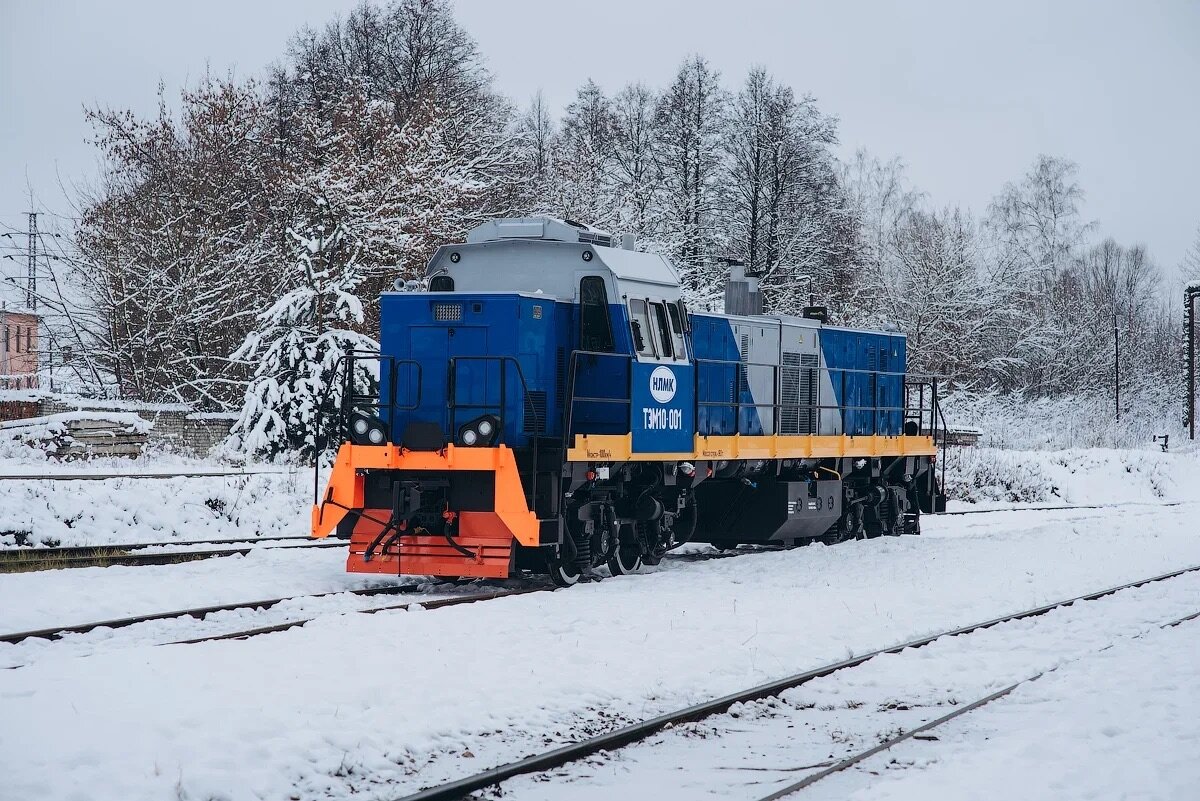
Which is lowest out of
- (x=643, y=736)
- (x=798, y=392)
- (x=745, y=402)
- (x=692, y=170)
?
(x=643, y=736)

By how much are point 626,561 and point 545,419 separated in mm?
1984

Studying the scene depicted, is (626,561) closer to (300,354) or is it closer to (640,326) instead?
(640,326)

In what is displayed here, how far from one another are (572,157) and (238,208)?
11.3 m

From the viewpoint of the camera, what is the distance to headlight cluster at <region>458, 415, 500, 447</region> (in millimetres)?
11117

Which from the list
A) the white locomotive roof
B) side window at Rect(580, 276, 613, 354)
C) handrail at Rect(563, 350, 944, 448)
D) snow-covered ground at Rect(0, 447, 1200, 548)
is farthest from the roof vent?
snow-covered ground at Rect(0, 447, 1200, 548)

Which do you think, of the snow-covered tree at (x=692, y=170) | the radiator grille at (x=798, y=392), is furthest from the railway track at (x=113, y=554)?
the snow-covered tree at (x=692, y=170)

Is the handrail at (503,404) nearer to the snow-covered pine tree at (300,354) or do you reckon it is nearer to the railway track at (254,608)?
the railway track at (254,608)

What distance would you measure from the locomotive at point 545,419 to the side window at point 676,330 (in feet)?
0.07

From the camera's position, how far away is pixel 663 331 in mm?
12836

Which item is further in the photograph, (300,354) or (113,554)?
(300,354)

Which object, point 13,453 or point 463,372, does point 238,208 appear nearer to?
point 13,453

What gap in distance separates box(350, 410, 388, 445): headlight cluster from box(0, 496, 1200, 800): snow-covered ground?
1.39 meters

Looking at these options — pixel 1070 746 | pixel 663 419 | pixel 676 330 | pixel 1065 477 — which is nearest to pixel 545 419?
pixel 663 419

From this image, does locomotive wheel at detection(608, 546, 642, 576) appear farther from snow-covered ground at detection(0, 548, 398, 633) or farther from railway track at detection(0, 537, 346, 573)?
railway track at detection(0, 537, 346, 573)
